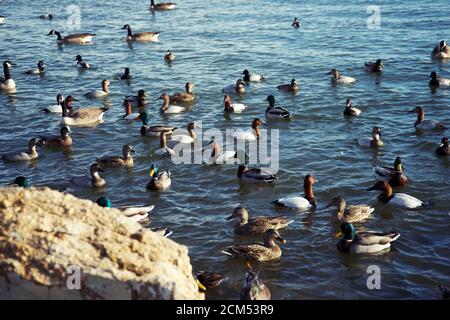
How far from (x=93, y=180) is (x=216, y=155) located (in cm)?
412

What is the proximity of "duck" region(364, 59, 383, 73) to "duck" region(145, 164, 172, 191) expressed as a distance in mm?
14392

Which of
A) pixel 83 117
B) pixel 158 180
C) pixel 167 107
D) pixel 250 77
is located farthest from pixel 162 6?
pixel 158 180

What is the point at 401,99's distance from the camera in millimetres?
27484

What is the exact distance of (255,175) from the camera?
20.0 meters

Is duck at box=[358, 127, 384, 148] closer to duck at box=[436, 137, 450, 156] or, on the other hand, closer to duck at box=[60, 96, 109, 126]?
duck at box=[436, 137, 450, 156]

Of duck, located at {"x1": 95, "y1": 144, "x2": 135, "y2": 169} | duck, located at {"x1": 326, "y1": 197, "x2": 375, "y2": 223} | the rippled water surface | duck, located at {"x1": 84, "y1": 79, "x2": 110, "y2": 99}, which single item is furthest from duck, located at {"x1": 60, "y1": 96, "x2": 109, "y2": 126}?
duck, located at {"x1": 326, "y1": 197, "x2": 375, "y2": 223}

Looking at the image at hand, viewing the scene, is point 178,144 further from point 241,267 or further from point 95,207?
point 95,207

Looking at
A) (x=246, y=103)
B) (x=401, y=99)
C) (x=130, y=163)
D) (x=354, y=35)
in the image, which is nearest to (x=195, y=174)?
(x=130, y=163)

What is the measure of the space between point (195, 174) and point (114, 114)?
7.56 m

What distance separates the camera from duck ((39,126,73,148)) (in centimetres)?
2341

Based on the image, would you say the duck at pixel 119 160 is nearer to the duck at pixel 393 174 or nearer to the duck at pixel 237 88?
the duck at pixel 393 174
